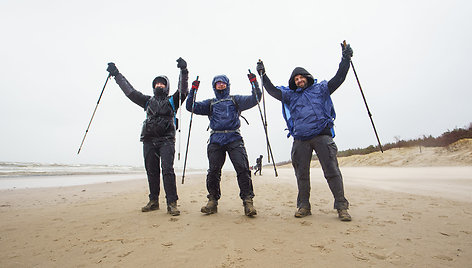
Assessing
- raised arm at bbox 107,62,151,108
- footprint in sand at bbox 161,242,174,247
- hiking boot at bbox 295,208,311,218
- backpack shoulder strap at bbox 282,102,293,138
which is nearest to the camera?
footprint in sand at bbox 161,242,174,247

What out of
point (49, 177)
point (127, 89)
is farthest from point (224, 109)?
point (49, 177)

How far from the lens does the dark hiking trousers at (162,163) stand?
394 cm

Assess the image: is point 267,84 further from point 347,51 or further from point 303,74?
point 347,51

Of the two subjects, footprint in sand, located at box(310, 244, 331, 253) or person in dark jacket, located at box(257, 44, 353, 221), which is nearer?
footprint in sand, located at box(310, 244, 331, 253)

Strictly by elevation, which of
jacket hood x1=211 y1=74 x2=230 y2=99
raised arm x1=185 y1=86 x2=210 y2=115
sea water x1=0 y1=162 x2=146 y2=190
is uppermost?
jacket hood x1=211 y1=74 x2=230 y2=99

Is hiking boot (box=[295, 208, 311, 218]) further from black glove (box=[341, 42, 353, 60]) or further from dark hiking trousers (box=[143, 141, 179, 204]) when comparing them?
black glove (box=[341, 42, 353, 60])

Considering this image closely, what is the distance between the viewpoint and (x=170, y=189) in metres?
3.93

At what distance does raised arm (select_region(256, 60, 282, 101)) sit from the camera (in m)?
4.33

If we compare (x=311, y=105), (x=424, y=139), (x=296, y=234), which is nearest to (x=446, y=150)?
(x=424, y=139)

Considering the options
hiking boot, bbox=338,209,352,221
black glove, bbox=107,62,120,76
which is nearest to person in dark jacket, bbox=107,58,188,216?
black glove, bbox=107,62,120,76

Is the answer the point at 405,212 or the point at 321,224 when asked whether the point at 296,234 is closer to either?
the point at 321,224

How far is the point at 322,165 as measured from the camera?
3752 mm

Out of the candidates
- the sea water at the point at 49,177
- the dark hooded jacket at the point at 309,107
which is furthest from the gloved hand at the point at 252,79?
the sea water at the point at 49,177

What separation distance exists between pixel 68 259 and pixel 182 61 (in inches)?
138
